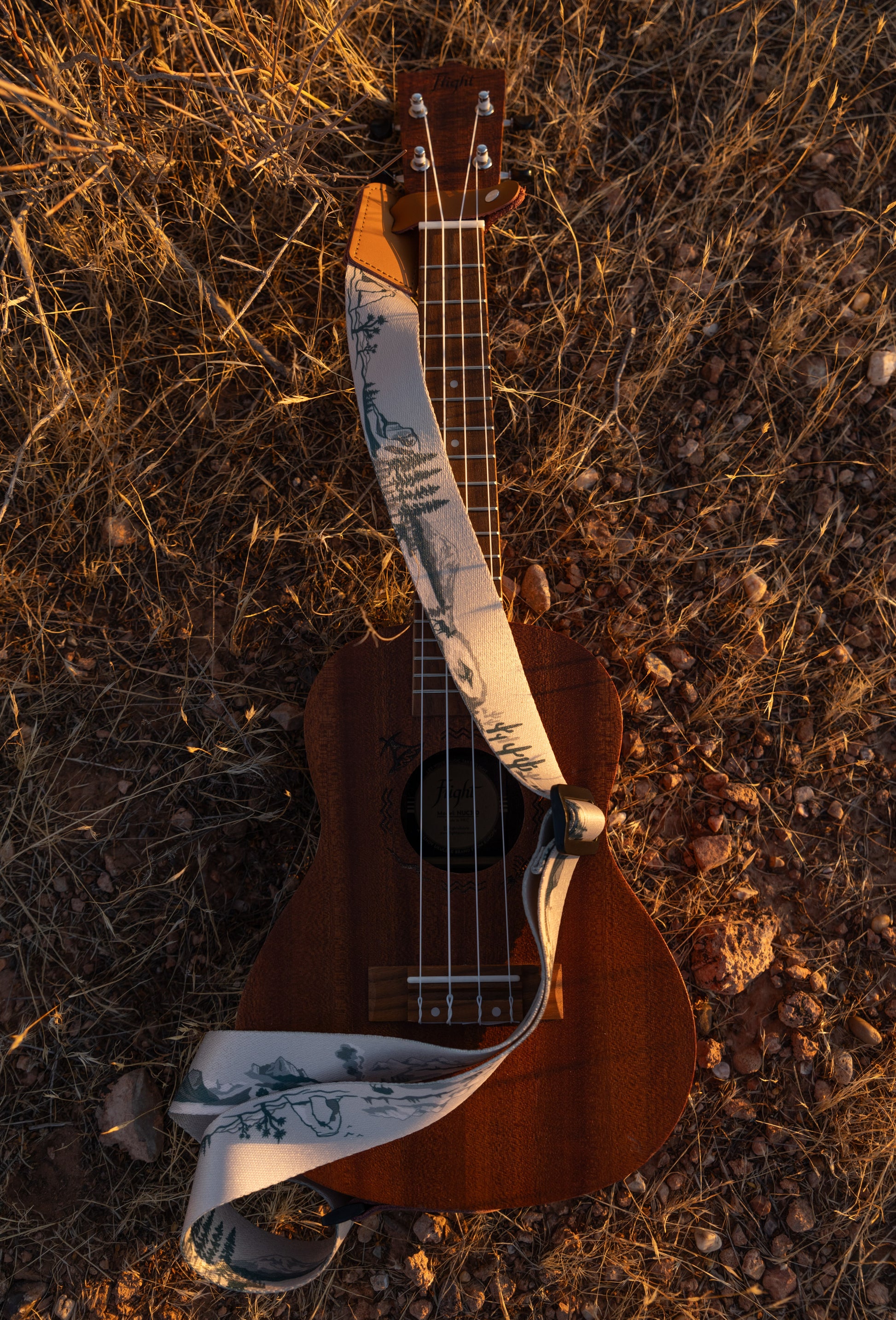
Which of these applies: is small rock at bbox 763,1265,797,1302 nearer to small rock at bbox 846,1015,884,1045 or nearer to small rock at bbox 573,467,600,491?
small rock at bbox 846,1015,884,1045

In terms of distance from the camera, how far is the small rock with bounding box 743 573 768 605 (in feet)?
7.24

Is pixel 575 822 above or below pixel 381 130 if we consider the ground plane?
below

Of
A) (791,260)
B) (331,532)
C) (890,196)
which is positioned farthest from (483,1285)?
(890,196)

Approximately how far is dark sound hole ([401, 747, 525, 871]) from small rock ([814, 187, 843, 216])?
1.90m

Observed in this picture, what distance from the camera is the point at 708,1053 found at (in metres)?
2.07

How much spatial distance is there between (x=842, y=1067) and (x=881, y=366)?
194cm

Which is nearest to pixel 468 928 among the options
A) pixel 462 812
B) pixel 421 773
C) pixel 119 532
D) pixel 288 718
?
pixel 462 812

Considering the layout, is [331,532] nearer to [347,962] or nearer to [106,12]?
[347,962]

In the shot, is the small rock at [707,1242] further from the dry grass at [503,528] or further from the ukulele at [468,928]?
the ukulele at [468,928]

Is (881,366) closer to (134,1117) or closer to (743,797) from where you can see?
(743,797)

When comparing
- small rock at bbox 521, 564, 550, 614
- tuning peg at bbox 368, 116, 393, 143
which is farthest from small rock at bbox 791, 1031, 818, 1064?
tuning peg at bbox 368, 116, 393, 143

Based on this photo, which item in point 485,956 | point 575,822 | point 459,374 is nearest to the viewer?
point 575,822

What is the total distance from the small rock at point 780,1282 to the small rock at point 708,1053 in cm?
52

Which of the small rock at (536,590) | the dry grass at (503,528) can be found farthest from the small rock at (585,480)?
the small rock at (536,590)
